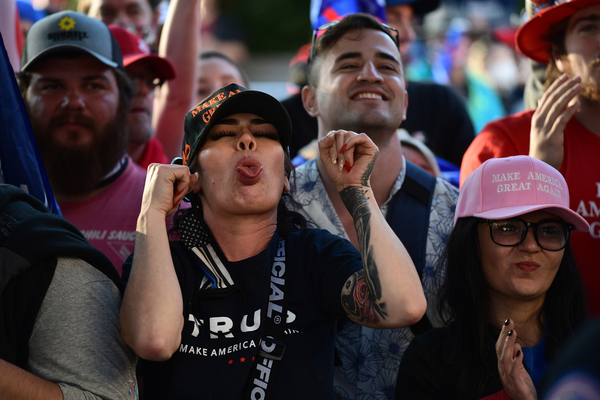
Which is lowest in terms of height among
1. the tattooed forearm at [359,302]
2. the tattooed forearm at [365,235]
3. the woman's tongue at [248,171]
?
the tattooed forearm at [359,302]

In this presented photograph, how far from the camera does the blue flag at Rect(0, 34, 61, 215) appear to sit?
2.40m

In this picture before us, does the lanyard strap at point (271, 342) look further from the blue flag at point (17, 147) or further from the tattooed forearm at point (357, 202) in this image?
the blue flag at point (17, 147)

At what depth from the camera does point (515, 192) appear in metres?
2.35

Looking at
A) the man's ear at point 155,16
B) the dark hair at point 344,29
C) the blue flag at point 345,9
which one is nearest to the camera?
the dark hair at point 344,29

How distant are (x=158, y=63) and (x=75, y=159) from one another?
96cm

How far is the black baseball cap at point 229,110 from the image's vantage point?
2.21 meters

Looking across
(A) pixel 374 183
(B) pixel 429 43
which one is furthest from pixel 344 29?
(B) pixel 429 43

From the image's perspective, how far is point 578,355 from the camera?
2.87 ft

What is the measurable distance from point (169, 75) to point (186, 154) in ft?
5.58

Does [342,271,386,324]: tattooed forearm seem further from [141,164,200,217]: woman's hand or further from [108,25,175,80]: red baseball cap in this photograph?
[108,25,175,80]: red baseball cap

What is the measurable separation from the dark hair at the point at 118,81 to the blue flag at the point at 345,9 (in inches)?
56.1

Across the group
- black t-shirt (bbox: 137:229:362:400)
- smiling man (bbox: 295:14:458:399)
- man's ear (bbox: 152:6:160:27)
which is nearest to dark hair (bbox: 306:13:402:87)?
smiling man (bbox: 295:14:458:399)

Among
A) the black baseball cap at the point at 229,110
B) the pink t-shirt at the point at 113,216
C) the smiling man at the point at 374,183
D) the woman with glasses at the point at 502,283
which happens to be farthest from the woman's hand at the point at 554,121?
the pink t-shirt at the point at 113,216

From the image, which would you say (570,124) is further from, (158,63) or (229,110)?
(158,63)
